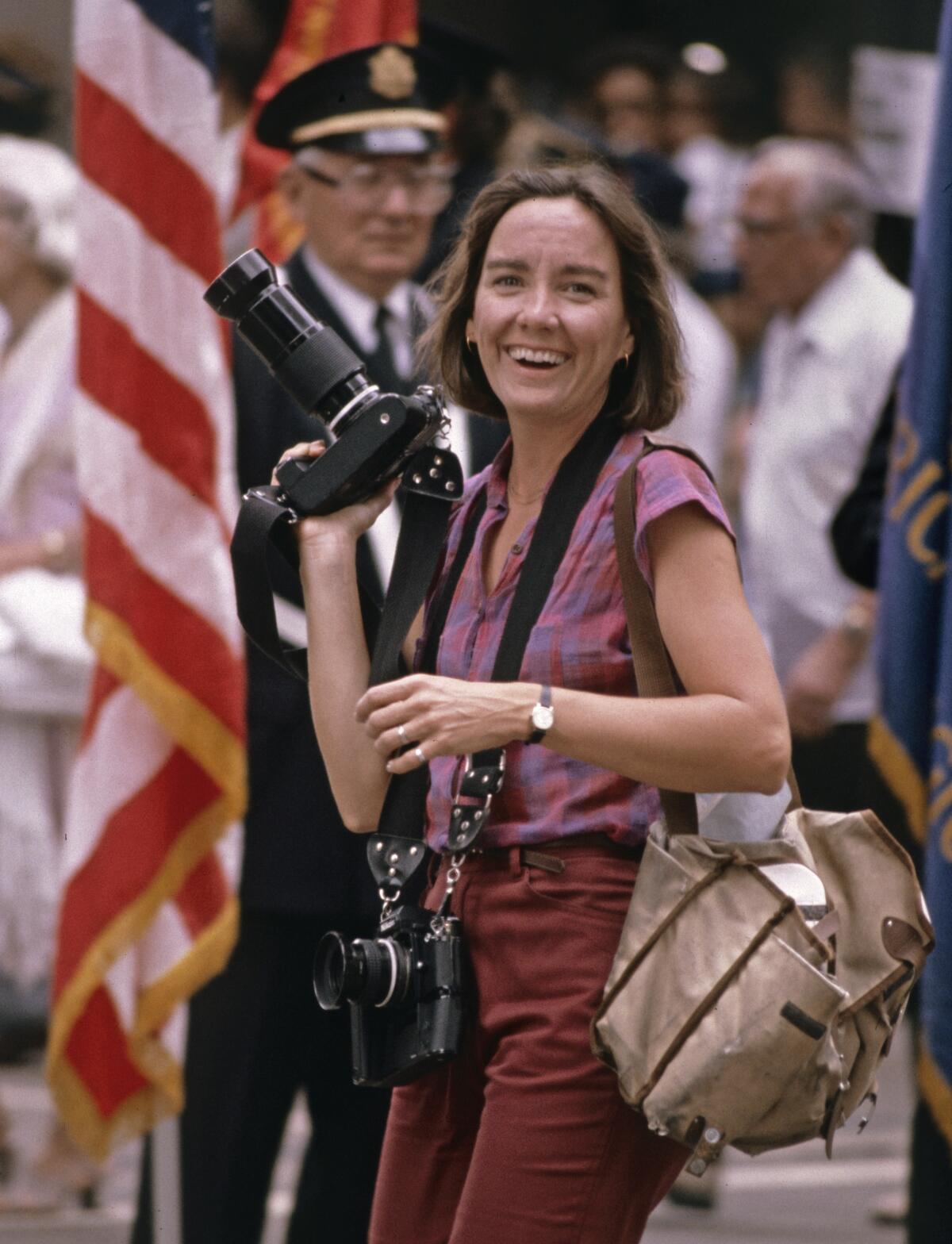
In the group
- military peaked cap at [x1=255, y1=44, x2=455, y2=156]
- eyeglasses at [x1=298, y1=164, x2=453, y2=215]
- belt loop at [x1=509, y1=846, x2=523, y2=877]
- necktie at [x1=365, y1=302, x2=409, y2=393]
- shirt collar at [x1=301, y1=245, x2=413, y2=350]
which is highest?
military peaked cap at [x1=255, y1=44, x2=455, y2=156]

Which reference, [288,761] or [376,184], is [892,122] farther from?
[288,761]

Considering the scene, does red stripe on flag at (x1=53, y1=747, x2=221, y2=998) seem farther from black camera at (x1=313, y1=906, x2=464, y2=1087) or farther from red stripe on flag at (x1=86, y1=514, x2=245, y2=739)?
black camera at (x1=313, y1=906, x2=464, y2=1087)

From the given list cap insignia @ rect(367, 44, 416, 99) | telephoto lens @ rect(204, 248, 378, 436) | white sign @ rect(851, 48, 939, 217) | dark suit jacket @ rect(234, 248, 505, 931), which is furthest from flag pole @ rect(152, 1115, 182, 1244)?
white sign @ rect(851, 48, 939, 217)

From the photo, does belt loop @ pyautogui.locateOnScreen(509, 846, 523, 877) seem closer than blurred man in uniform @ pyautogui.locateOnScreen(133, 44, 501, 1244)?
Yes

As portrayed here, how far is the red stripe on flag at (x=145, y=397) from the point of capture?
4555 millimetres

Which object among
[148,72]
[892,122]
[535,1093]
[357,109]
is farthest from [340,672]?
[892,122]

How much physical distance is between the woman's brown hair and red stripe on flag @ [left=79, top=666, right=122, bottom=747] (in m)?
1.74

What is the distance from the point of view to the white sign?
792 centimetres

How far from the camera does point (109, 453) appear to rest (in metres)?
4.58

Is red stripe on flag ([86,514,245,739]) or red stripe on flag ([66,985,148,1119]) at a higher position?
red stripe on flag ([86,514,245,739])

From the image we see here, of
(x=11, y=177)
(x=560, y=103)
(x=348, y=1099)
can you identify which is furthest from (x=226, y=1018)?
(x=560, y=103)

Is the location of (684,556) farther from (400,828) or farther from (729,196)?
(729,196)

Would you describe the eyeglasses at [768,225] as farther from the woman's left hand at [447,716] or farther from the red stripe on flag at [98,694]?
the woman's left hand at [447,716]

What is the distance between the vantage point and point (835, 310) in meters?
7.24
